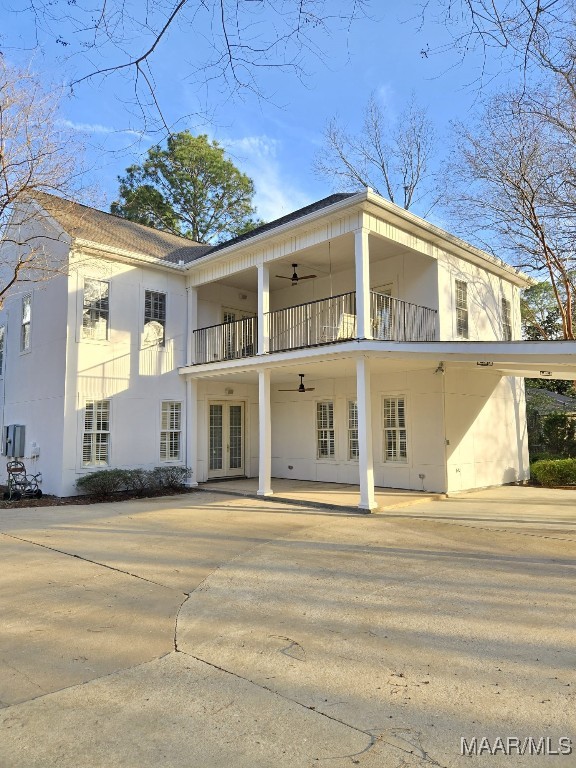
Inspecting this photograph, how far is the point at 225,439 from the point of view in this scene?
15281 millimetres

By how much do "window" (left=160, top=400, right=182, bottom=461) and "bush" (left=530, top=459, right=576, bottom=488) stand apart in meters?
9.88

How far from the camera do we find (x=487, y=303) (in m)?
14.2

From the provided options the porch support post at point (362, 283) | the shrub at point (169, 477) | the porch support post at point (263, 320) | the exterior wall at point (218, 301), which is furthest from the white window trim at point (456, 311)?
the shrub at point (169, 477)

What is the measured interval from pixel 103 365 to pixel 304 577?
28.4ft

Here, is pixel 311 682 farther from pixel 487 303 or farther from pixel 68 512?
pixel 487 303

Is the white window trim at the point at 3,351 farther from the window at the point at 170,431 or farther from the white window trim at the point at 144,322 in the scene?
the window at the point at 170,431

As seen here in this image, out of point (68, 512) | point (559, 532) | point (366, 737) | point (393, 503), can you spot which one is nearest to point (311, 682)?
point (366, 737)

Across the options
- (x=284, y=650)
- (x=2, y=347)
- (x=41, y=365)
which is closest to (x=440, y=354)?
(x=284, y=650)

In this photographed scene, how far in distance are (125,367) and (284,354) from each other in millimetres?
4327

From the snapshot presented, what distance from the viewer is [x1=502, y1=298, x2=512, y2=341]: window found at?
49.1 feet

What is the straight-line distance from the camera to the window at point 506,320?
14977mm

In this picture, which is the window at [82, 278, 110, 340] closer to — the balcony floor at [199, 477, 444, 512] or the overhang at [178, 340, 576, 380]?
the overhang at [178, 340, 576, 380]

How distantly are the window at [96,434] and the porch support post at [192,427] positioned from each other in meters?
2.25

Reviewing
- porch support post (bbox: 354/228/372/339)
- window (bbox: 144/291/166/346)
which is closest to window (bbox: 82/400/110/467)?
window (bbox: 144/291/166/346)
